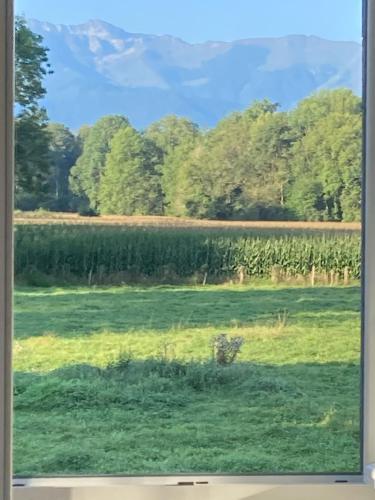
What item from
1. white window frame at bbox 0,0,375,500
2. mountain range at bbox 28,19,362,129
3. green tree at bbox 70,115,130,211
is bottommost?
white window frame at bbox 0,0,375,500

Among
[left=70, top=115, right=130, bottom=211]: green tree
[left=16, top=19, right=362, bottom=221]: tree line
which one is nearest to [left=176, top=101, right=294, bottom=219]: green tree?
[left=16, top=19, right=362, bottom=221]: tree line

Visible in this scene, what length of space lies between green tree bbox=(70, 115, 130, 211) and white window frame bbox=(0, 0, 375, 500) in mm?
157

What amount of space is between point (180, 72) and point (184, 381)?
0.63m

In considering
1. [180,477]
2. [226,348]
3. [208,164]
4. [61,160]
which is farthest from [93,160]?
[180,477]

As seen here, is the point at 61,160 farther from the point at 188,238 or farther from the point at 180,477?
the point at 180,477

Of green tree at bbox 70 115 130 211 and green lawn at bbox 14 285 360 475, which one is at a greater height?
green tree at bbox 70 115 130 211

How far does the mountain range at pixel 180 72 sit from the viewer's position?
1.38 m

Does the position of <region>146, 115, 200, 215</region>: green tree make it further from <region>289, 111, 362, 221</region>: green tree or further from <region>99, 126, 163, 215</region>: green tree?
<region>289, 111, 362, 221</region>: green tree

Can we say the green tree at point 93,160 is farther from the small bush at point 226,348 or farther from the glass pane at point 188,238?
the small bush at point 226,348

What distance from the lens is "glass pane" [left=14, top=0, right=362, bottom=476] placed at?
1.37 metres

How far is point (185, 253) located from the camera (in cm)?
140

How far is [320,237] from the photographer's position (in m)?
1.40

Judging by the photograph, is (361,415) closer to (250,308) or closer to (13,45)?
(250,308)

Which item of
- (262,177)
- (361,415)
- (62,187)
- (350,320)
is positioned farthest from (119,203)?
(361,415)
